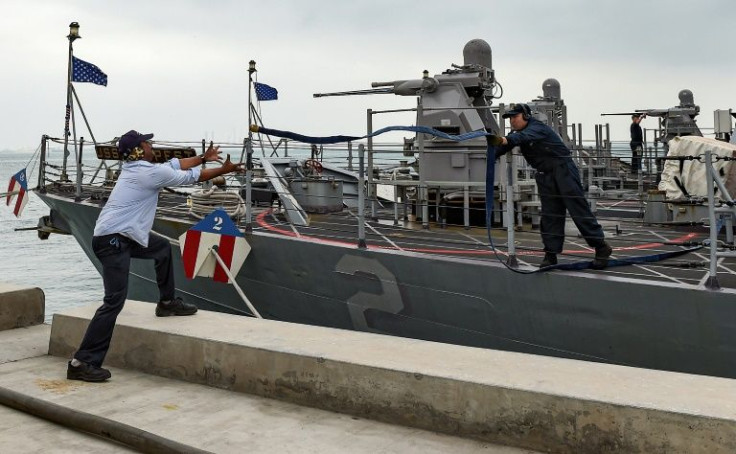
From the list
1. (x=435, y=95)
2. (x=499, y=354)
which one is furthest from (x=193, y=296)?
(x=499, y=354)

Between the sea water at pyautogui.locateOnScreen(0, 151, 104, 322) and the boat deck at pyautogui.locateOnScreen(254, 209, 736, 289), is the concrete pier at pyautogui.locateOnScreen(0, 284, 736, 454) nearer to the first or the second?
the boat deck at pyautogui.locateOnScreen(254, 209, 736, 289)

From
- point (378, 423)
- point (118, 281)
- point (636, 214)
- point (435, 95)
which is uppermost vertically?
point (435, 95)

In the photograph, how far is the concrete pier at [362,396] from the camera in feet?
10.8

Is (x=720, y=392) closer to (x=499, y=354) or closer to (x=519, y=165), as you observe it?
(x=499, y=354)

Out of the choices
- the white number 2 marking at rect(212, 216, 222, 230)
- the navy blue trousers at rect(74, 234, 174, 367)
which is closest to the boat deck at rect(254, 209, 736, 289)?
the white number 2 marking at rect(212, 216, 222, 230)

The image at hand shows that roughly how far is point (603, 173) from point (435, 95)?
515 inches

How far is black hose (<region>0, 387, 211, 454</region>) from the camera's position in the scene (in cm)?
353

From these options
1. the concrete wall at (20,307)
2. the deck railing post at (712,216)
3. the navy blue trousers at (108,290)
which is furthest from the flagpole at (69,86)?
the deck railing post at (712,216)

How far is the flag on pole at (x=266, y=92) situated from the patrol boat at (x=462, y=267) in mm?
6023

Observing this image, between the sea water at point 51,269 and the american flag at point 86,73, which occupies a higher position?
the american flag at point 86,73

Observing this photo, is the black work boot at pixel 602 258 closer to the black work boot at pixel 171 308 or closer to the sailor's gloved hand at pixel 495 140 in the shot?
the sailor's gloved hand at pixel 495 140

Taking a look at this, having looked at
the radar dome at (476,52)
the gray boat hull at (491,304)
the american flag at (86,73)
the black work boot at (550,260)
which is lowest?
the gray boat hull at (491,304)

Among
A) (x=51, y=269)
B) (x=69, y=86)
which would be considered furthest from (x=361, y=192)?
(x=51, y=269)

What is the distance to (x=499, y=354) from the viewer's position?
420 cm
